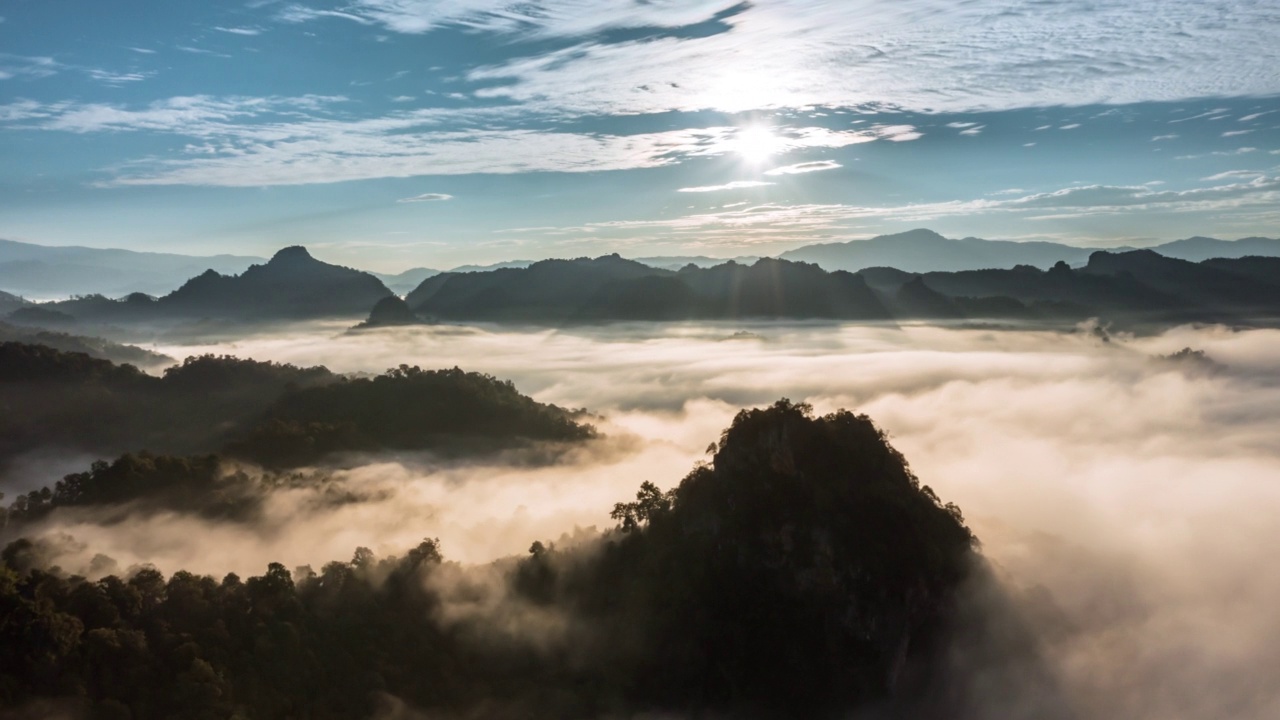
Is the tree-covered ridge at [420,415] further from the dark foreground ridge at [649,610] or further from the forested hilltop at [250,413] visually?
the dark foreground ridge at [649,610]

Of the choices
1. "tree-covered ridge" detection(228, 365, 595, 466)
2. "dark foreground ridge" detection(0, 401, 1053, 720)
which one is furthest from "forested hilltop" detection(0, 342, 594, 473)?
"dark foreground ridge" detection(0, 401, 1053, 720)

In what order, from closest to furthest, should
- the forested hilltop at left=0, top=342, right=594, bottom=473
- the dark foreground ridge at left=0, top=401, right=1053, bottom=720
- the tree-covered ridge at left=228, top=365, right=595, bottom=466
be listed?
the dark foreground ridge at left=0, top=401, right=1053, bottom=720 → the forested hilltop at left=0, top=342, right=594, bottom=473 → the tree-covered ridge at left=228, top=365, right=595, bottom=466

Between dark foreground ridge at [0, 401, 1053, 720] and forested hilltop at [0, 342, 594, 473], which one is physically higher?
forested hilltop at [0, 342, 594, 473]

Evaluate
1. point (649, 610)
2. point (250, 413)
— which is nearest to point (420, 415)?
point (250, 413)

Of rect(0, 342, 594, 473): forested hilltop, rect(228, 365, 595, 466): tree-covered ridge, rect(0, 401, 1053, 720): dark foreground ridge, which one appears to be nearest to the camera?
rect(0, 401, 1053, 720): dark foreground ridge

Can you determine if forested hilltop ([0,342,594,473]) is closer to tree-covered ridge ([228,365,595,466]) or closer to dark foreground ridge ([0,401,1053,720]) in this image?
tree-covered ridge ([228,365,595,466])

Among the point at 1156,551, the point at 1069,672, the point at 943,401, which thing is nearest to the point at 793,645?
the point at 1069,672
